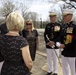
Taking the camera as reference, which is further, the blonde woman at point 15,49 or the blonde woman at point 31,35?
the blonde woman at point 31,35

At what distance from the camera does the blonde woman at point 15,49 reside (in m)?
3.59

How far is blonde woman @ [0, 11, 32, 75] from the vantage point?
3590 mm

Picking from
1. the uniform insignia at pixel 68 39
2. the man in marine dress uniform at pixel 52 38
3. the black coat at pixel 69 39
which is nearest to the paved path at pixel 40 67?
the man in marine dress uniform at pixel 52 38

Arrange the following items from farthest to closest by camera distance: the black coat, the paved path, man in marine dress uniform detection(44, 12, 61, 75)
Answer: the paved path < man in marine dress uniform detection(44, 12, 61, 75) < the black coat

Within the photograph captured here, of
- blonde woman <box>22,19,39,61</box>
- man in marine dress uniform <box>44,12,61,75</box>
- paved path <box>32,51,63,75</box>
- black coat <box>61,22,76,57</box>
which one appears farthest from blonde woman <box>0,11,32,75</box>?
paved path <box>32,51,63,75</box>

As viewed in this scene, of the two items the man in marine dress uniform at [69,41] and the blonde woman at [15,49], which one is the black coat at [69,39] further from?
the blonde woman at [15,49]

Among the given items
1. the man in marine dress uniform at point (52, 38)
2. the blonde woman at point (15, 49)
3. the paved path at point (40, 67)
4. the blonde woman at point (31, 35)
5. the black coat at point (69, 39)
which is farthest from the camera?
the paved path at point (40, 67)

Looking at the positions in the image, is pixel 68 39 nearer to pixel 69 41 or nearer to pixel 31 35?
pixel 69 41

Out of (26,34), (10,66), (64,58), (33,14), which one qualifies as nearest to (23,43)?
(10,66)

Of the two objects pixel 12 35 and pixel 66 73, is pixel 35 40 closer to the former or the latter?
pixel 66 73

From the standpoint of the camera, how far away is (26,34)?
7.45 m

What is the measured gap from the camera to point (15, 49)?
3625mm

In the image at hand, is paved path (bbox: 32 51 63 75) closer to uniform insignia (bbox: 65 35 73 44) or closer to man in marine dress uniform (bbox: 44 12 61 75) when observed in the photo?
man in marine dress uniform (bbox: 44 12 61 75)

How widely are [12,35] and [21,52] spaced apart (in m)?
0.28
